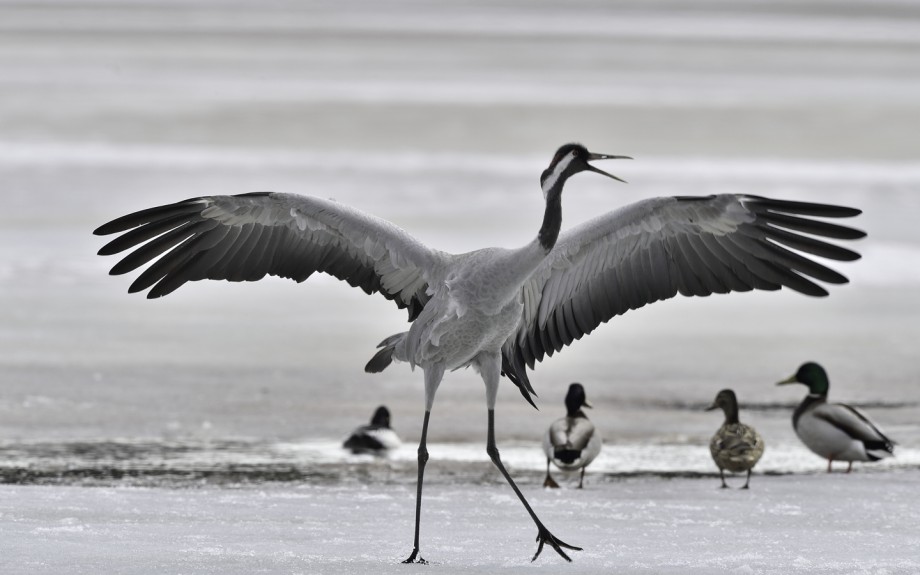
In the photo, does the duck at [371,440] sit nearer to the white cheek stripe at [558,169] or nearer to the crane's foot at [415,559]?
the crane's foot at [415,559]

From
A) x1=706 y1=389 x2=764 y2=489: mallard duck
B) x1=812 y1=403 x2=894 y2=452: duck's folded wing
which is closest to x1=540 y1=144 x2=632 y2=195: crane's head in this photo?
x1=706 y1=389 x2=764 y2=489: mallard duck

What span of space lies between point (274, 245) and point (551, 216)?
1.35 metres

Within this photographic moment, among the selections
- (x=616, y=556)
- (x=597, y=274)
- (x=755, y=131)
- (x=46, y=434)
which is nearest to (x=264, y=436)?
(x=46, y=434)

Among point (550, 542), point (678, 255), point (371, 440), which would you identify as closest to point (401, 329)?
point (371, 440)

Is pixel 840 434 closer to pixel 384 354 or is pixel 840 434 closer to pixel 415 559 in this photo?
pixel 384 354

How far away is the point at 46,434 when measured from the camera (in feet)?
26.1

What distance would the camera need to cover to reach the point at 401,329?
1070cm

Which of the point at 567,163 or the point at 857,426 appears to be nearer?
the point at 567,163

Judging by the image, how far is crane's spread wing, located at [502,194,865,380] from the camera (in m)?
6.03

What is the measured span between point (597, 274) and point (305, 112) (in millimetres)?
16397

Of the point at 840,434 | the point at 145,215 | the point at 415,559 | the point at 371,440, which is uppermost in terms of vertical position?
the point at 145,215

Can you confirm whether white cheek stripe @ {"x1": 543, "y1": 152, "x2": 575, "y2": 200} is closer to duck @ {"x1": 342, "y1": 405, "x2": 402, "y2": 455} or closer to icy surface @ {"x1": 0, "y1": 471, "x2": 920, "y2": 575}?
icy surface @ {"x1": 0, "y1": 471, "x2": 920, "y2": 575}

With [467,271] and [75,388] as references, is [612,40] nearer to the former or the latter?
[75,388]

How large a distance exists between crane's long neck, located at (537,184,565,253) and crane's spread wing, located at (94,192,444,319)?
1.92ft
